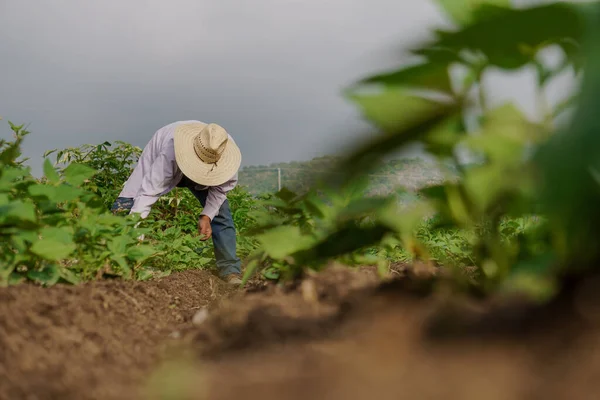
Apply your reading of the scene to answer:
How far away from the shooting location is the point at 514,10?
1.12 m

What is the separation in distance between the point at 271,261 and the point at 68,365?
3.29 ft

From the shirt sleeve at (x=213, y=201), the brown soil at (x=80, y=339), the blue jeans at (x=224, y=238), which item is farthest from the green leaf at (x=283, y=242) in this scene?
the shirt sleeve at (x=213, y=201)

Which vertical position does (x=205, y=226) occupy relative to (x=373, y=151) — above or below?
below

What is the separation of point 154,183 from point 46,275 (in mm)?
3213

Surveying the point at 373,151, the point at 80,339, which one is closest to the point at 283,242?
the point at 80,339

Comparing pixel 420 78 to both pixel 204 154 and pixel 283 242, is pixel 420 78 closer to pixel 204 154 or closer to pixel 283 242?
pixel 283 242

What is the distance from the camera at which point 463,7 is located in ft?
4.75

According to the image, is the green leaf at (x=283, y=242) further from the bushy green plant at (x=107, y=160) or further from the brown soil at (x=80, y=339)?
the bushy green plant at (x=107, y=160)

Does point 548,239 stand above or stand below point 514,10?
below

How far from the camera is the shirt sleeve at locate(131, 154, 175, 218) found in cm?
547

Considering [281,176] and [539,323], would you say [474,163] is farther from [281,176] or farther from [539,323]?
[281,176]

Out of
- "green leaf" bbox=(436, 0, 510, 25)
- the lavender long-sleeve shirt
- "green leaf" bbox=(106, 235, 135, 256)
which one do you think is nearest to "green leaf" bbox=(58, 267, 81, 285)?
"green leaf" bbox=(106, 235, 135, 256)

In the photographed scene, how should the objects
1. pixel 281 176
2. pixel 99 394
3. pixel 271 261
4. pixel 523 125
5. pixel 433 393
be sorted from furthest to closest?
pixel 281 176 → pixel 271 261 → pixel 523 125 → pixel 99 394 → pixel 433 393

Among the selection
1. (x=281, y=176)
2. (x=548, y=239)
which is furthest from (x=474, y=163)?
(x=281, y=176)
